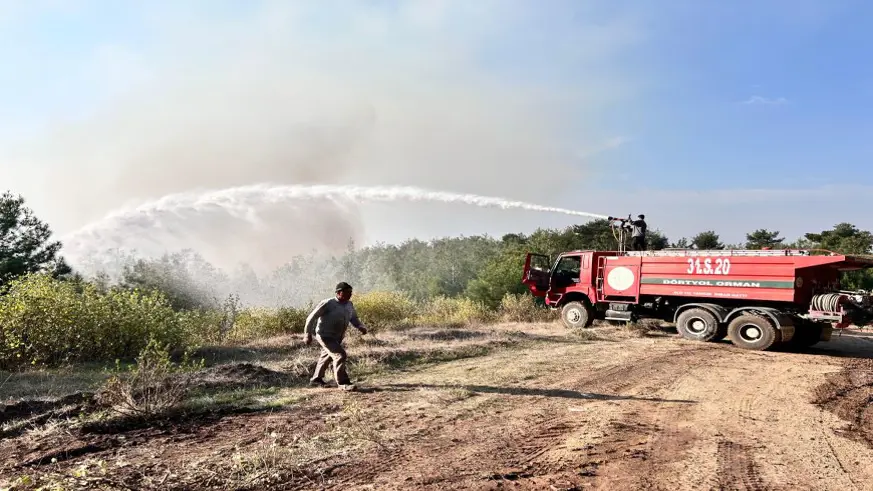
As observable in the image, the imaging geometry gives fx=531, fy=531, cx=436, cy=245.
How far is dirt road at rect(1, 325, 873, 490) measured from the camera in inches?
165

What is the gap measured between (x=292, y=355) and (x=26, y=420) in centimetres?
499

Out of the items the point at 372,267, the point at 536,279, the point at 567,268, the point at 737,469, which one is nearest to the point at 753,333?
the point at 567,268

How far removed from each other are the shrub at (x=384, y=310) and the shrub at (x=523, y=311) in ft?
11.4

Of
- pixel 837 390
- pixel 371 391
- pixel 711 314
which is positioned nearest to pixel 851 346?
pixel 711 314

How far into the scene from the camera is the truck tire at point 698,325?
42.7ft

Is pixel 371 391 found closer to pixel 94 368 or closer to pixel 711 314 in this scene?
pixel 94 368

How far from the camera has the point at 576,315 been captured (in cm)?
1639

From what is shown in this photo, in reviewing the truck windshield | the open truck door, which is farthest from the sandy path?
the open truck door

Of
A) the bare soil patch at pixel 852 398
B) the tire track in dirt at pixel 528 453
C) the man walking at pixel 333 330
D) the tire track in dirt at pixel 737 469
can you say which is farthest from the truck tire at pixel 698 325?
the man walking at pixel 333 330

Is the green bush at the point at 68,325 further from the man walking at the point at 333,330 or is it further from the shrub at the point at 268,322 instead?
the shrub at the point at 268,322

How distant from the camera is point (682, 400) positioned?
22.7 ft

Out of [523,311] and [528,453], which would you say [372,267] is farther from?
[528,453]

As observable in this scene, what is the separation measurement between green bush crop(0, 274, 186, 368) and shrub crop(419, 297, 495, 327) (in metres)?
8.20

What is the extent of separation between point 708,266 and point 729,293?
803 millimetres
